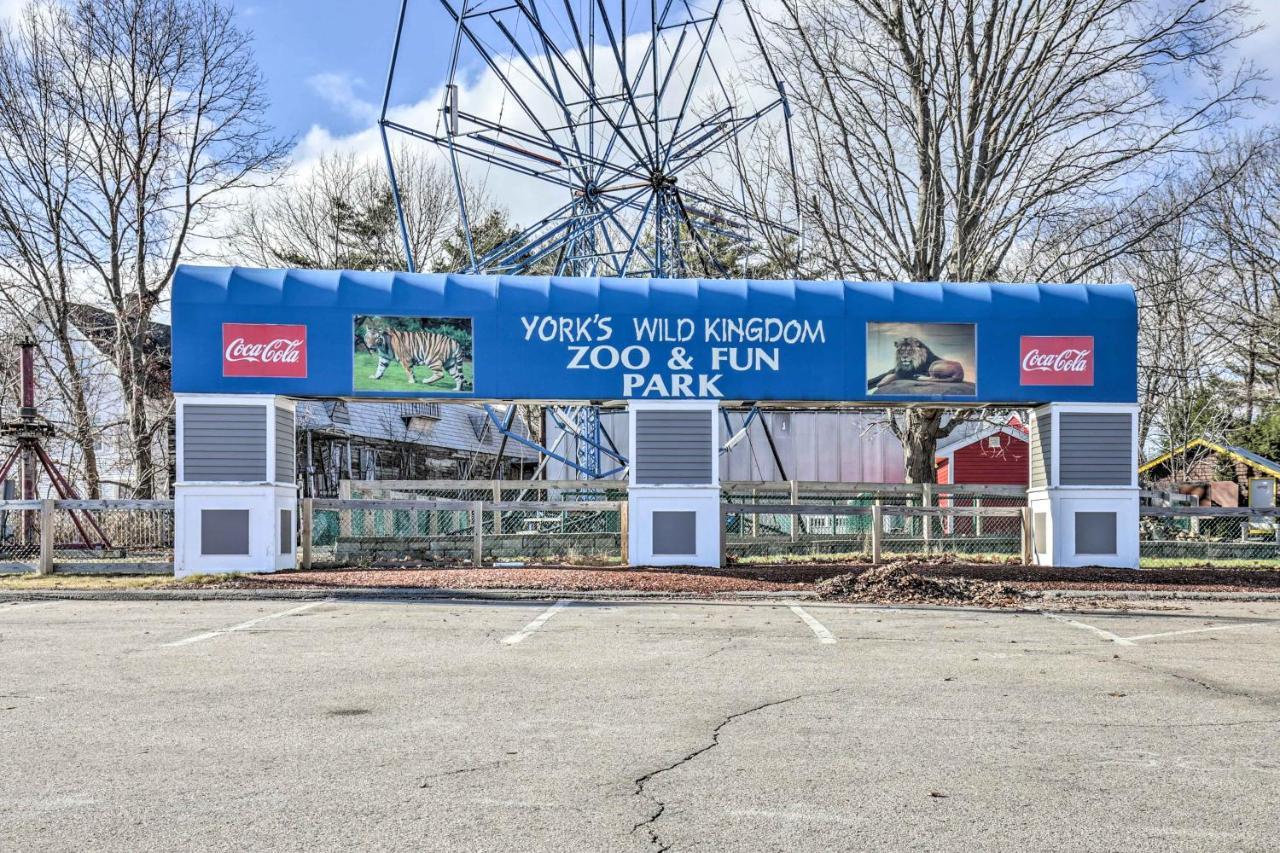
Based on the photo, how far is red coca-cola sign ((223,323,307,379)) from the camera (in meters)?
18.4

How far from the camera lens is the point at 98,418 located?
31.9 metres

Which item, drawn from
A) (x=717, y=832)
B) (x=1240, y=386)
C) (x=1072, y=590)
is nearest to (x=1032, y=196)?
(x=1072, y=590)

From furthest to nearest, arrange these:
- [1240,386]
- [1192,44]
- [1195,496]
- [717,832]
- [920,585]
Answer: [1240,386]
[1195,496]
[1192,44]
[920,585]
[717,832]

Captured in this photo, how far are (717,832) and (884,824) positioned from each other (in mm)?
683

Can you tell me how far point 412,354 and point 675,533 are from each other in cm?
503

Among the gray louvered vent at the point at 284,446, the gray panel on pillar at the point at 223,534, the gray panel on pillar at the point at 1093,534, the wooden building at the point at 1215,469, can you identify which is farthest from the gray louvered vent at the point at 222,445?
the wooden building at the point at 1215,469

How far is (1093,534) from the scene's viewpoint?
65.2 ft

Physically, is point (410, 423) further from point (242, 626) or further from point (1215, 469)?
point (242, 626)

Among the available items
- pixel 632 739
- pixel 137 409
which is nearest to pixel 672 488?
pixel 632 739

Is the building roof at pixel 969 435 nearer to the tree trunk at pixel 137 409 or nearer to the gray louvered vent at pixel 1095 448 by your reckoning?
the gray louvered vent at pixel 1095 448

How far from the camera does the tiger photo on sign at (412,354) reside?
18.9 metres

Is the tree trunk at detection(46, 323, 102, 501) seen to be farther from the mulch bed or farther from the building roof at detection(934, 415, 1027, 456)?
the building roof at detection(934, 415, 1027, 456)

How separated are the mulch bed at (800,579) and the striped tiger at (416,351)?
309cm

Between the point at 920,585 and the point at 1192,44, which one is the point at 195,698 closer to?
the point at 920,585
